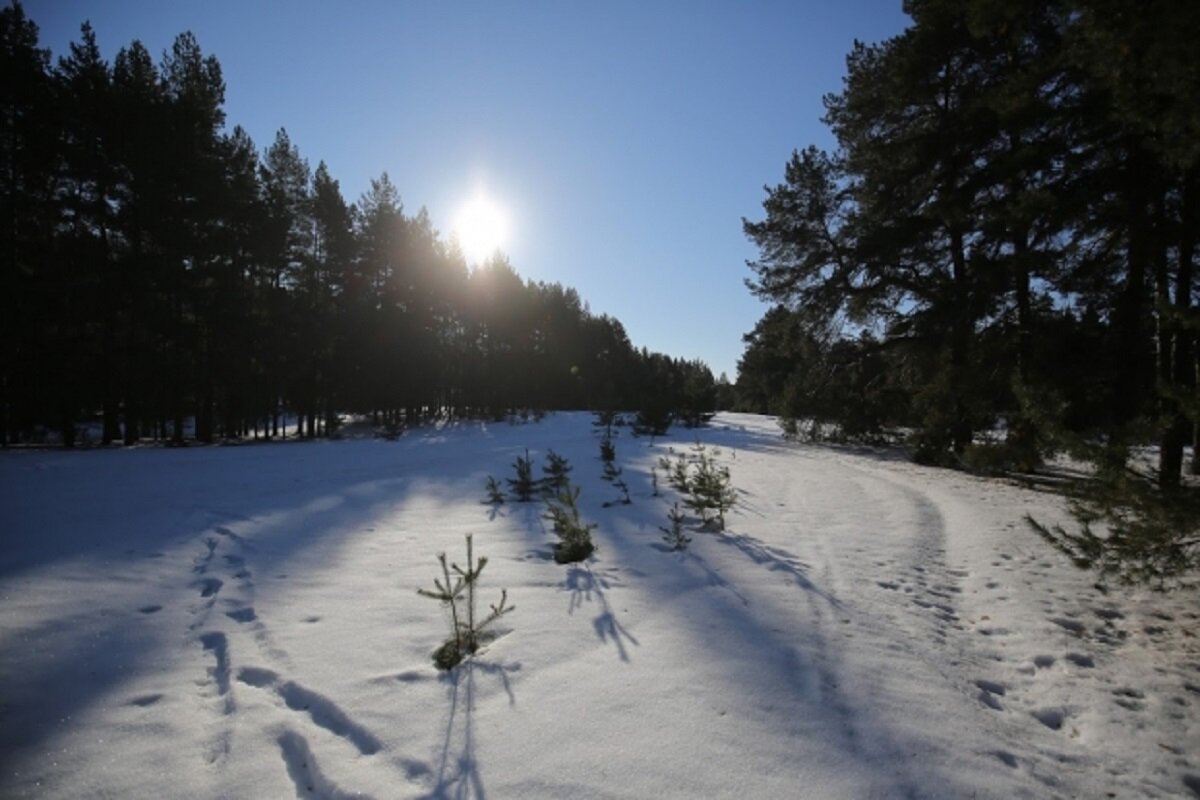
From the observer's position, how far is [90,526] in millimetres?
6438

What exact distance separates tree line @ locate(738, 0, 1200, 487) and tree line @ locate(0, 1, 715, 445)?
9.21 m

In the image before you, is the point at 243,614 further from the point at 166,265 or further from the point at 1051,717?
the point at 166,265

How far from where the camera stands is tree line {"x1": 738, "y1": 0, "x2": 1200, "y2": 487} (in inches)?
156

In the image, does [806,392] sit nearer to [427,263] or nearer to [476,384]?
[427,263]

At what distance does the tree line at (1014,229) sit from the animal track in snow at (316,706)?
15.9ft

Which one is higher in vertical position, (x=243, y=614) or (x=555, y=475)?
(x=555, y=475)

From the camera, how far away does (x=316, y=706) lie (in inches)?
105

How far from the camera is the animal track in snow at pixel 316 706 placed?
2.39 meters

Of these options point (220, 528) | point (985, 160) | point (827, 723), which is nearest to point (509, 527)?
point (220, 528)

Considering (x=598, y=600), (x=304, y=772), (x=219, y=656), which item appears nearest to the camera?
(x=304, y=772)

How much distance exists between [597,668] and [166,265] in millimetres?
21486

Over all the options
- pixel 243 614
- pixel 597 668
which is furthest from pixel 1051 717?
→ pixel 243 614

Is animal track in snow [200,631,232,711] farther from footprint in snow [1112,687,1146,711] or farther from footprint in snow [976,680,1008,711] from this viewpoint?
footprint in snow [1112,687,1146,711]

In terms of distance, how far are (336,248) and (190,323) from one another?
971 cm
